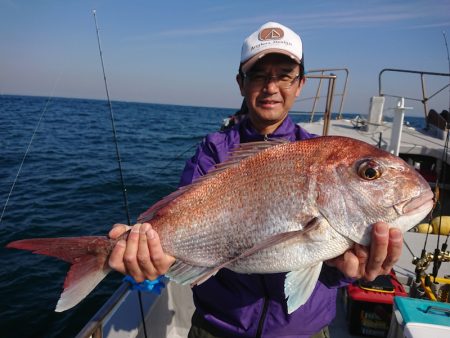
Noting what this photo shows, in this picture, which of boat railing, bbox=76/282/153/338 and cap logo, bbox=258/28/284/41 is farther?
boat railing, bbox=76/282/153/338

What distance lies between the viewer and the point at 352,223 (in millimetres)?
1623

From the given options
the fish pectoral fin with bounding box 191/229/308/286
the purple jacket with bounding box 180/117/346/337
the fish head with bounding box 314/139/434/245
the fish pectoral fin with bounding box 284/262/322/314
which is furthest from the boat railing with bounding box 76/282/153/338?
the fish head with bounding box 314/139/434/245

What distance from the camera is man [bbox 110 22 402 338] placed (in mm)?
1744

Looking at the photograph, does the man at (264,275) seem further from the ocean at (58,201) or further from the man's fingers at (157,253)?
the ocean at (58,201)

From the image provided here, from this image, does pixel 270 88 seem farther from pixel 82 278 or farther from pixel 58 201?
pixel 58 201

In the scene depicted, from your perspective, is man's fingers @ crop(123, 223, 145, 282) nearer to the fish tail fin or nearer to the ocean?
the fish tail fin

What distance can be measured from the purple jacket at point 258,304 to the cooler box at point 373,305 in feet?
5.01

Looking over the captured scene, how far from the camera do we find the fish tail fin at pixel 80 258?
1.78 meters

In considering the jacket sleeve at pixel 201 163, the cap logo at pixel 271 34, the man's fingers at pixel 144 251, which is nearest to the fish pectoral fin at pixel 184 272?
the man's fingers at pixel 144 251

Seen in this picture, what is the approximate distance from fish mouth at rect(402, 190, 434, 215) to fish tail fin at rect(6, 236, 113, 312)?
1.58 m

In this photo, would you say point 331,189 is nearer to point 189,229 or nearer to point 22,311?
point 189,229

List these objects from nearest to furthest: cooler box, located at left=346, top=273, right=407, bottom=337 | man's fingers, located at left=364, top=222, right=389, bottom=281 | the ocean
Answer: man's fingers, located at left=364, top=222, right=389, bottom=281, cooler box, located at left=346, top=273, right=407, bottom=337, the ocean

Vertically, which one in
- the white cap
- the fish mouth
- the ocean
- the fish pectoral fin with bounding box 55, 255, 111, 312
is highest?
the white cap

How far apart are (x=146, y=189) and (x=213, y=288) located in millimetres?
9349
